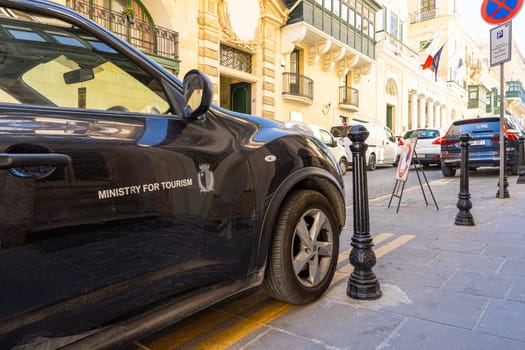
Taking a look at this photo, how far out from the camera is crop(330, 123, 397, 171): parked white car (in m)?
16.1

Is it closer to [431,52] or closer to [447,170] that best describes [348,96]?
[431,52]

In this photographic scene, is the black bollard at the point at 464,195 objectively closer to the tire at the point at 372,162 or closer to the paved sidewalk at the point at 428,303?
the paved sidewalk at the point at 428,303

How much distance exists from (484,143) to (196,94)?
1019 centimetres

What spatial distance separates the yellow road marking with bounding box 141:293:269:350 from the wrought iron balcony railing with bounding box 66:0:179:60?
38.3 ft

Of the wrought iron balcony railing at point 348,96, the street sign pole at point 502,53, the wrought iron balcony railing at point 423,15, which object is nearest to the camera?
the street sign pole at point 502,53

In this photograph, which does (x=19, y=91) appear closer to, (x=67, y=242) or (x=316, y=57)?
(x=67, y=242)

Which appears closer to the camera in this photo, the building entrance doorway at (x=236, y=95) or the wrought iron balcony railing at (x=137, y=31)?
the wrought iron balcony railing at (x=137, y=31)

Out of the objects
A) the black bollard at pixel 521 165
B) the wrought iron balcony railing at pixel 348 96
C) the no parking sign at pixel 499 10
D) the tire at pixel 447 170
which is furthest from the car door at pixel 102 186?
the wrought iron balcony railing at pixel 348 96

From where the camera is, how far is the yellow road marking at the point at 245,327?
218 centimetres

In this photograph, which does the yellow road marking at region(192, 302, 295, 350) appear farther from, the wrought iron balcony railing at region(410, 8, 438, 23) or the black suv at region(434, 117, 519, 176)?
the wrought iron balcony railing at region(410, 8, 438, 23)

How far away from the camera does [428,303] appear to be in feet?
8.52

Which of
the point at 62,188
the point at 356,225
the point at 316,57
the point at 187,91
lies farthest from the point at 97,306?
the point at 316,57

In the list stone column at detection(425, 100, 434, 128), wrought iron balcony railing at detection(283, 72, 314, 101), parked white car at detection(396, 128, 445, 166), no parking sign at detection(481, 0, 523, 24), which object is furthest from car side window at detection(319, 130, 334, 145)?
stone column at detection(425, 100, 434, 128)

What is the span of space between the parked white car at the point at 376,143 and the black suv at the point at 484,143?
4720 mm
